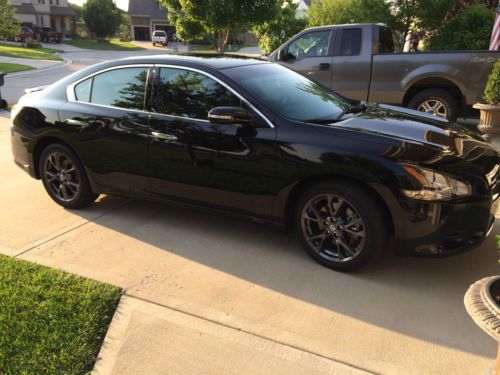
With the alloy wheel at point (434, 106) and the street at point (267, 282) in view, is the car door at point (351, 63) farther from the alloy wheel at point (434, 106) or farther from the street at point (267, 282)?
the street at point (267, 282)

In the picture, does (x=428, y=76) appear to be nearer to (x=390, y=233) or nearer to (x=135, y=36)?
(x=390, y=233)

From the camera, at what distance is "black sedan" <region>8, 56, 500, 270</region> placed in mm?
3395

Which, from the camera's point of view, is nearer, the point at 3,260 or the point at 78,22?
the point at 3,260

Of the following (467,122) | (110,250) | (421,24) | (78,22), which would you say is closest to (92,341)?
(110,250)

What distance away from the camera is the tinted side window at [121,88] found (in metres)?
4.51

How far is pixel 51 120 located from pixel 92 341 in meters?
2.77

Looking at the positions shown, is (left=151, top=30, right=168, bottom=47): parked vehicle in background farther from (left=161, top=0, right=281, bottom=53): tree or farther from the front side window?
the front side window

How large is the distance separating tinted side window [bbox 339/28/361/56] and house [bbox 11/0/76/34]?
54.8 meters

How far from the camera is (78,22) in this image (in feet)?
251

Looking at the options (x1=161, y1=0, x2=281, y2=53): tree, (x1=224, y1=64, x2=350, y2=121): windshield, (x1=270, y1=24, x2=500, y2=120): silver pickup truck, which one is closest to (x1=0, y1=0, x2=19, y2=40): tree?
(x1=161, y1=0, x2=281, y2=53): tree

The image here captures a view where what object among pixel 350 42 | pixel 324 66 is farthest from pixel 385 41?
pixel 324 66

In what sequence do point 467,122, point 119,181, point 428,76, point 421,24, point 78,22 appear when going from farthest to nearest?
point 78,22 → point 421,24 → point 467,122 → point 428,76 → point 119,181

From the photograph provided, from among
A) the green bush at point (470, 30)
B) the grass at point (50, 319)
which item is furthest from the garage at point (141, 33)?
the grass at point (50, 319)

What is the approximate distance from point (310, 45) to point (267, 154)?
6155 mm
